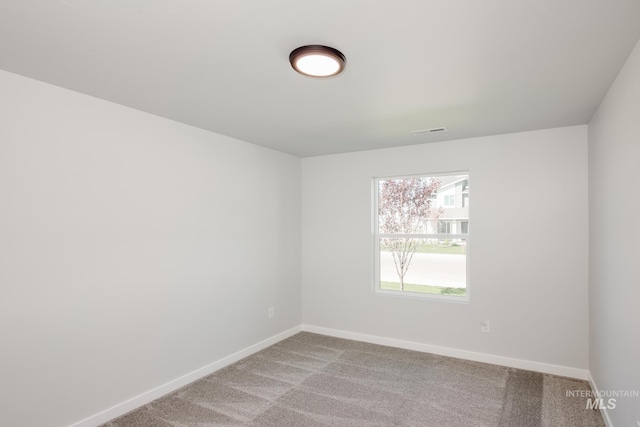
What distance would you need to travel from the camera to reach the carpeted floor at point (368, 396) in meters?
2.73

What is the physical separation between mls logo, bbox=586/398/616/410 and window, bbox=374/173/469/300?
1431 mm

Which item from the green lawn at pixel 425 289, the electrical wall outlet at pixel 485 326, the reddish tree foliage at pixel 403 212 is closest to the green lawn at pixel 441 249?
the reddish tree foliage at pixel 403 212

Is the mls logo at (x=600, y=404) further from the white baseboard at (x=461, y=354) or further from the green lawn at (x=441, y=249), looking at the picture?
the green lawn at (x=441, y=249)

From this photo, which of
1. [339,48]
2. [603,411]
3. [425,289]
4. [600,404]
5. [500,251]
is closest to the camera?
[339,48]

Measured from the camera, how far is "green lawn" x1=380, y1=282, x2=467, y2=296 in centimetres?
414

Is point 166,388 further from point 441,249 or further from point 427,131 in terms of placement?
point 427,131

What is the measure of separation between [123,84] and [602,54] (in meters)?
3.00

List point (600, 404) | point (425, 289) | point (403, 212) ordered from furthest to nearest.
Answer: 1. point (403, 212)
2. point (425, 289)
3. point (600, 404)

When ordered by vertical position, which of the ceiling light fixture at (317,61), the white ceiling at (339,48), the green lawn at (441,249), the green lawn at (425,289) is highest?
the white ceiling at (339,48)

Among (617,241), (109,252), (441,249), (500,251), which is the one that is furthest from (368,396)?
(109,252)

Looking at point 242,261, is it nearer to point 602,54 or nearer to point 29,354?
point 29,354

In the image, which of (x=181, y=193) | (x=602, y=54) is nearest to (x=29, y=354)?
(x=181, y=193)

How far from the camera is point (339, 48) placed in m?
1.93

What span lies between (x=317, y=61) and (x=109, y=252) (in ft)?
7.10
